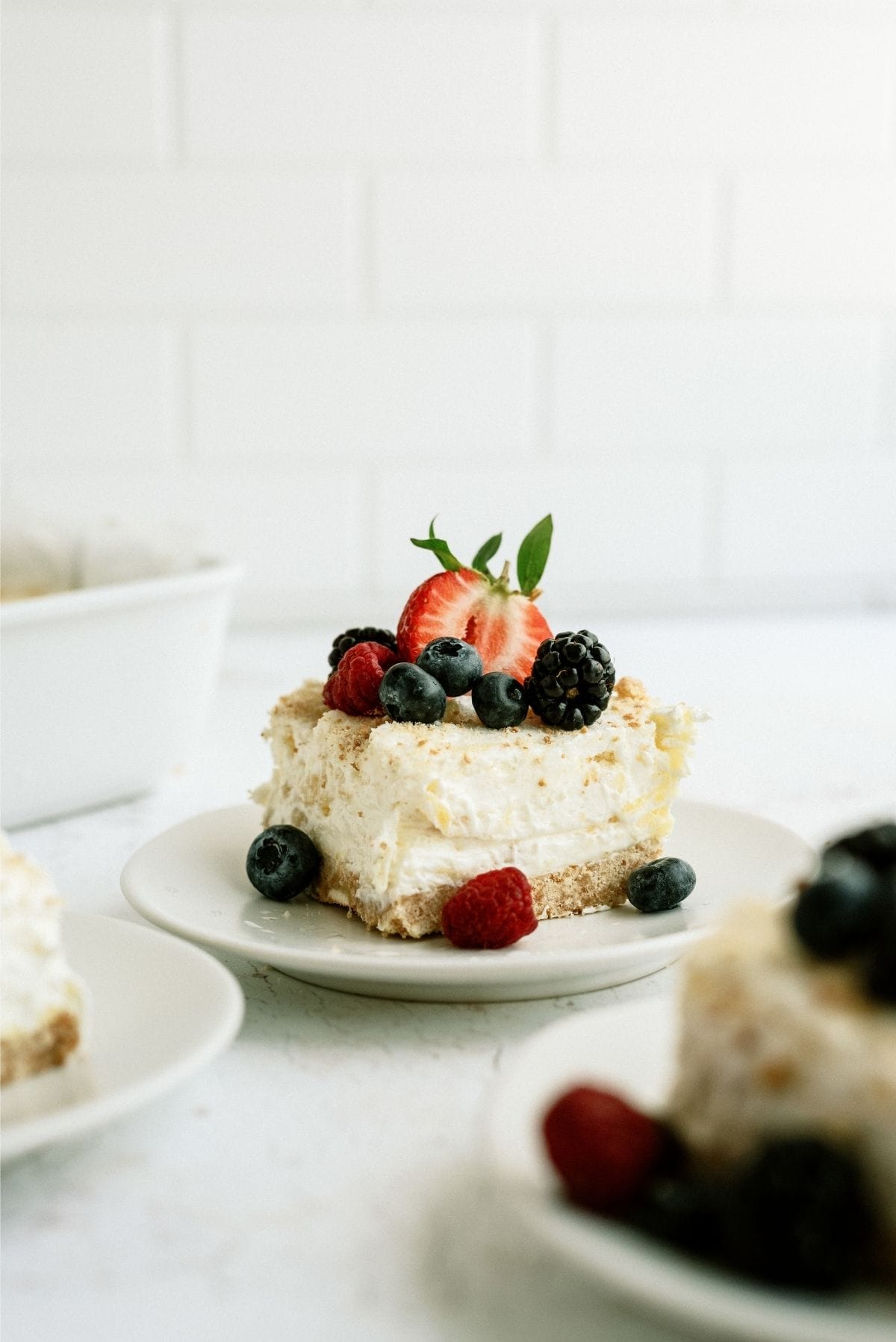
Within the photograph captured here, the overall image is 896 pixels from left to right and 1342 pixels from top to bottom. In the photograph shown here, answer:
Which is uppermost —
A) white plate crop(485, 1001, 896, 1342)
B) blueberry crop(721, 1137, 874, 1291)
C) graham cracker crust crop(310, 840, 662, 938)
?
blueberry crop(721, 1137, 874, 1291)

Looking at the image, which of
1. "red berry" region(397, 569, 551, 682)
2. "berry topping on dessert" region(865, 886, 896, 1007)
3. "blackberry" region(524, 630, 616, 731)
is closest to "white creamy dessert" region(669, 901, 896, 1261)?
"berry topping on dessert" region(865, 886, 896, 1007)

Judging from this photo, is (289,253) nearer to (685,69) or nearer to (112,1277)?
(685,69)

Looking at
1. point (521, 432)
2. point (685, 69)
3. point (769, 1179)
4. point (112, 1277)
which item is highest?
point (685, 69)

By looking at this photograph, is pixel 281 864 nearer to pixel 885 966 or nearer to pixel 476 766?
pixel 476 766

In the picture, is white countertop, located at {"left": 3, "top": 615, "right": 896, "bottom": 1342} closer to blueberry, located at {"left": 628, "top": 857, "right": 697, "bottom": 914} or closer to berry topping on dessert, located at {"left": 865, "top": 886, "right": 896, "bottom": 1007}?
blueberry, located at {"left": 628, "top": 857, "right": 697, "bottom": 914}

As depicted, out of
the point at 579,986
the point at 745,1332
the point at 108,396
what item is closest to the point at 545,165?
the point at 108,396

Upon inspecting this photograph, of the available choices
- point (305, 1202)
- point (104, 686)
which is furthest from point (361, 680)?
point (305, 1202)
